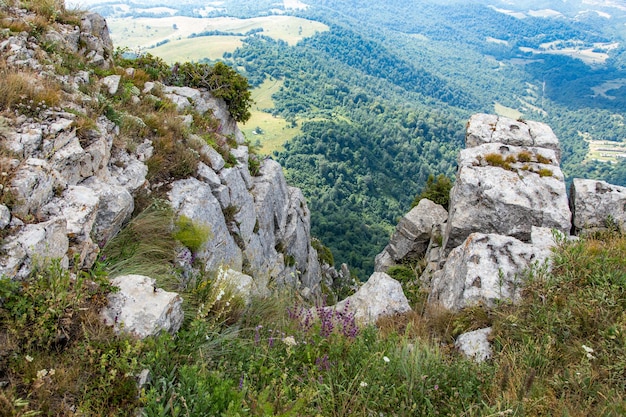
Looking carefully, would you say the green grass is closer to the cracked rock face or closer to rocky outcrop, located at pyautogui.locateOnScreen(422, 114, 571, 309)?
rocky outcrop, located at pyautogui.locateOnScreen(422, 114, 571, 309)

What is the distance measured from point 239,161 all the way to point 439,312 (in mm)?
9965

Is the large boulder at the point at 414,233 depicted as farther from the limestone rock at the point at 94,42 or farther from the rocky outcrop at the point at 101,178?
the limestone rock at the point at 94,42

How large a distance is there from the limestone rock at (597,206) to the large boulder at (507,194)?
0.36 m

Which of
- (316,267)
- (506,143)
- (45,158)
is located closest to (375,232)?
(316,267)

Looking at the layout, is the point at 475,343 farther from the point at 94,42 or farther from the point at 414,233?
the point at 94,42

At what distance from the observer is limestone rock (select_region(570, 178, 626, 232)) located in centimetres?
1107

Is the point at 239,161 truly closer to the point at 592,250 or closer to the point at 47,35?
the point at 47,35

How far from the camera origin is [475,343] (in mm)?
6148

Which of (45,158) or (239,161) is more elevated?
(45,158)

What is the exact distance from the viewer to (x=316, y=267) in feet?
74.6

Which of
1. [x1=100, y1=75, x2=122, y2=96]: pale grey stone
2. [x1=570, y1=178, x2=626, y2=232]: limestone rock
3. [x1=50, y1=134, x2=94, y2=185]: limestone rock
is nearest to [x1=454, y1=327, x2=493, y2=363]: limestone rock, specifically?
[x1=570, y1=178, x2=626, y2=232]: limestone rock

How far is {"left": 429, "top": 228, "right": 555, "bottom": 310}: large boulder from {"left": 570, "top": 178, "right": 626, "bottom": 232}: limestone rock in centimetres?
283

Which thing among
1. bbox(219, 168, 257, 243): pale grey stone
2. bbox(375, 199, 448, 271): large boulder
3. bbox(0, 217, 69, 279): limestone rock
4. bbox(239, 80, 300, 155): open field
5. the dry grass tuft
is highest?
the dry grass tuft

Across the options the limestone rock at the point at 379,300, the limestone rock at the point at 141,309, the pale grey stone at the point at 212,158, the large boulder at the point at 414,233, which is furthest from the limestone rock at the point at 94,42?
the large boulder at the point at 414,233
